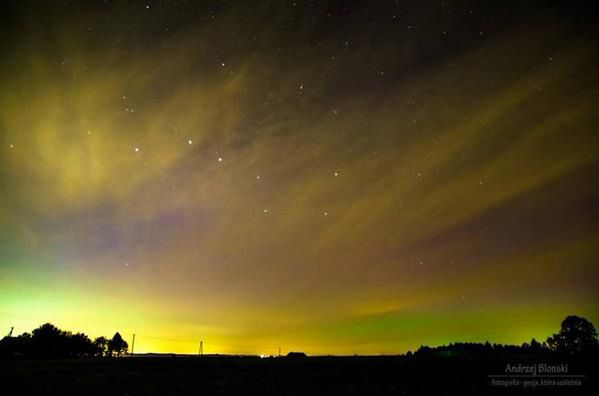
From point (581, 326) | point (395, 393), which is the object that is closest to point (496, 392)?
point (395, 393)

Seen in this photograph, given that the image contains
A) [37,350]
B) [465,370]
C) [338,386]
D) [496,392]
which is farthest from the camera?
[37,350]

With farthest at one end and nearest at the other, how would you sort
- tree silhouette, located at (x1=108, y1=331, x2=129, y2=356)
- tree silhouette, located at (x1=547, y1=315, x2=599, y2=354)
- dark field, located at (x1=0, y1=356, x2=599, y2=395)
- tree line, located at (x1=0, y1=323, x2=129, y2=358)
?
tree silhouette, located at (x1=108, y1=331, x2=129, y2=356), tree silhouette, located at (x1=547, y1=315, x2=599, y2=354), tree line, located at (x1=0, y1=323, x2=129, y2=358), dark field, located at (x1=0, y1=356, x2=599, y2=395)

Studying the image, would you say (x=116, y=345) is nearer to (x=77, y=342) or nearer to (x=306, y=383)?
(x=77, y=342)

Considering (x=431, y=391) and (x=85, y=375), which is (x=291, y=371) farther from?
(x=85, y=375)

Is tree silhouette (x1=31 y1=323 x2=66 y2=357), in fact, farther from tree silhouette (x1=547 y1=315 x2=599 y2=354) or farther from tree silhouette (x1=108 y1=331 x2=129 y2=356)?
tree silhouette (x1=547 y1=315 x2=599 y2=354)

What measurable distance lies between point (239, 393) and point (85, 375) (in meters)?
14.9

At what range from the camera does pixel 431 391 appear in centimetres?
1619

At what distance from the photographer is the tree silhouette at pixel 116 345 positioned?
136 metres

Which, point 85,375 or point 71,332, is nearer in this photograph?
point 85,375

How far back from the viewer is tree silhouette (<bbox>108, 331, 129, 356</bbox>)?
136125 mm

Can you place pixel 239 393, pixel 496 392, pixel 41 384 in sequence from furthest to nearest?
1. pixel 41 384
2. pixel 239 393
3. pixel 496 392

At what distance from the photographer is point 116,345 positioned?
13762 centimetres

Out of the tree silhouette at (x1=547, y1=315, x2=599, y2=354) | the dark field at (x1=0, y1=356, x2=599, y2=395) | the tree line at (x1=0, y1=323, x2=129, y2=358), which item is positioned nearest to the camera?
the dark field at (x1=0, y1=356, x2=599, y2=395)

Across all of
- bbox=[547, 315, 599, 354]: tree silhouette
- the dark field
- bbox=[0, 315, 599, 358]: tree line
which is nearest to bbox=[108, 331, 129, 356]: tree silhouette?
bbox=[0, 315, 599, 358]: tree line
